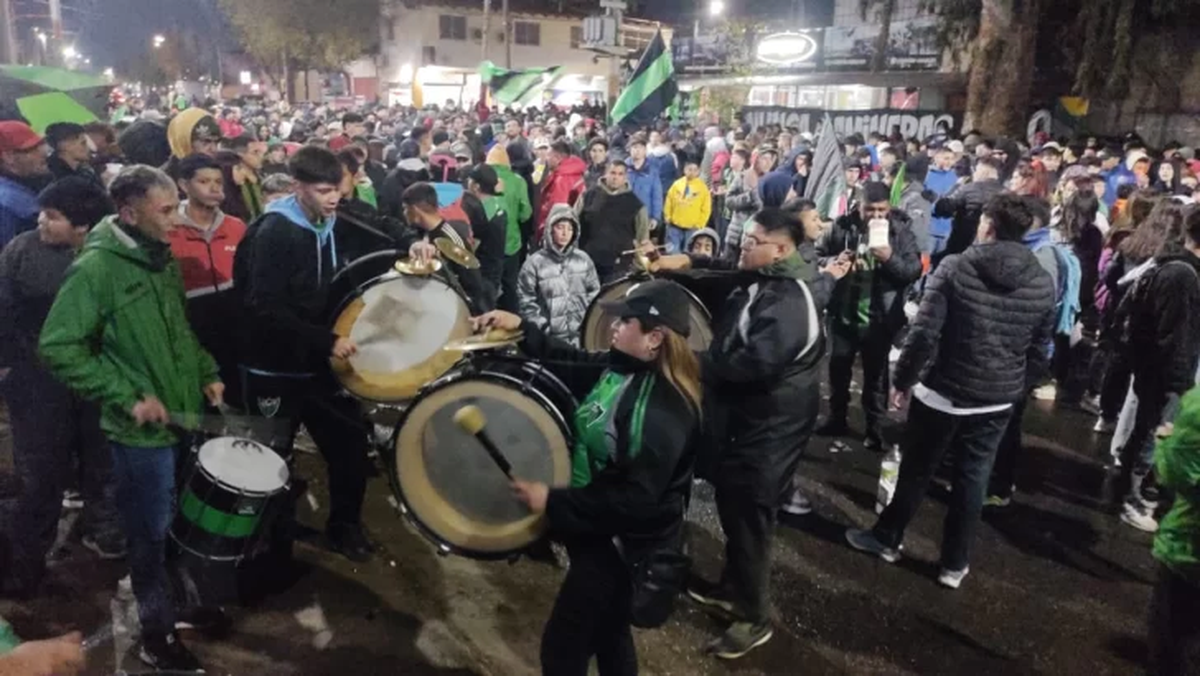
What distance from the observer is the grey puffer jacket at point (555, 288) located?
6094 millimetres

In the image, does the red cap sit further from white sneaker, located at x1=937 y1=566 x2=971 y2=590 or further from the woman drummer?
white sneaker, located at x1=937 y1=566 x2=971 y2=590

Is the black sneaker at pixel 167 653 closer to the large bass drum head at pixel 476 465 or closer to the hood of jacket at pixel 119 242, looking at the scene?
the large bass drum head at pixel 476 465

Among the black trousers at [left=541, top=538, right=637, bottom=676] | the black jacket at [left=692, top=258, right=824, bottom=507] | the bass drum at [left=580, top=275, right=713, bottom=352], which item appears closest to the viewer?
the black trousers at [left=541, top=538, right=637, bottom=676]

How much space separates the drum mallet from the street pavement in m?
1.58

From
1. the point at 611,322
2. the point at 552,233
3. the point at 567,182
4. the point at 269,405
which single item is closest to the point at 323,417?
the point at 269,405

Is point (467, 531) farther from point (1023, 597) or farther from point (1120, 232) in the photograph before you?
point (1120, 232)

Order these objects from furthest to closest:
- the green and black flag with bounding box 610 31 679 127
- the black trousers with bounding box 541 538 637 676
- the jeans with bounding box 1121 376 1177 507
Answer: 1. the green and black flag with bounding box 610 31 679 127
2. the jeans with bounding box 1121 376 1177 507
3. the black trousers with bounding box 541 538 637 676

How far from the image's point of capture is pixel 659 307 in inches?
115

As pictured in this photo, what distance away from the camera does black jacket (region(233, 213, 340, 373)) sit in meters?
4.25

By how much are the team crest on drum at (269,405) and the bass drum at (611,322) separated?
5.71 ft

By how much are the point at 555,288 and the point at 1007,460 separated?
3348 millimetres

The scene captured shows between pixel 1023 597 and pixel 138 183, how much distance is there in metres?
4.98

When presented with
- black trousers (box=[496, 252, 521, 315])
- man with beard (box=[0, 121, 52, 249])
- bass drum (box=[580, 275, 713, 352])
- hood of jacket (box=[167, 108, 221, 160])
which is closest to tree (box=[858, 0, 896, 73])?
black trousers (box=[496, 252, 521, 315])

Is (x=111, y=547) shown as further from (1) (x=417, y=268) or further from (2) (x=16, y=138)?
(2) (x=16, y=138)
